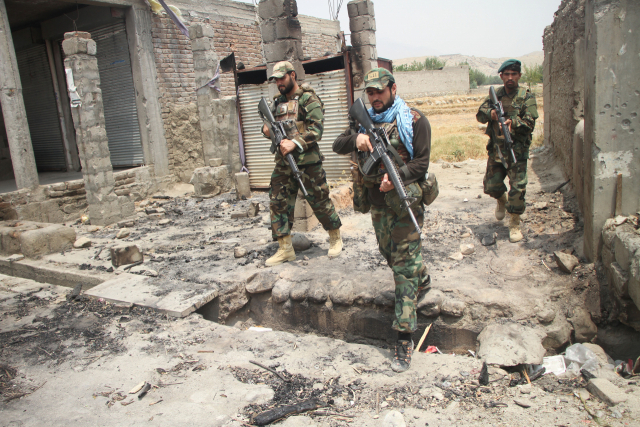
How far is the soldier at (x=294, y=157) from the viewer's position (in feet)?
13.4

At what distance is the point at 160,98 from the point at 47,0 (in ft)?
8.48

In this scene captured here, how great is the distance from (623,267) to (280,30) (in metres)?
5.13

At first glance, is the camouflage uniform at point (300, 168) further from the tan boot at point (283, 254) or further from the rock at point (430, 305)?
the rock at point (430, 305)

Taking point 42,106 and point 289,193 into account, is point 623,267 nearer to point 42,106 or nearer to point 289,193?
point 289,193

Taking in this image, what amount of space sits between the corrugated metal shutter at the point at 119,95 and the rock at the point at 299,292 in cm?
674

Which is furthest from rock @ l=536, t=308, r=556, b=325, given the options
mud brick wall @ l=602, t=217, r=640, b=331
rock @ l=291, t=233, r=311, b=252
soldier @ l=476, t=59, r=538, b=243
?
rock @ l=291, t=233, r=311, b=252

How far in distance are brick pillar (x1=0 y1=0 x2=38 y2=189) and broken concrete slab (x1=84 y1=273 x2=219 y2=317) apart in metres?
4.10

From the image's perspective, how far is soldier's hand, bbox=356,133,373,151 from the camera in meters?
2.83

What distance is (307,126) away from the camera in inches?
162

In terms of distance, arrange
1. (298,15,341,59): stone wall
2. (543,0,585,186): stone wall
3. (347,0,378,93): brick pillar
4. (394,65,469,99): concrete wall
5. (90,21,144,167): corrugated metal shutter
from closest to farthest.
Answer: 1. (543,0,585,186): stone wall
2. (347,0,378,93): brick pillar
3. (90,21,144,167): corrugated metal shutter
4. (298,15,341,59): stone wall
5. (394,65,469,99): concrete wall

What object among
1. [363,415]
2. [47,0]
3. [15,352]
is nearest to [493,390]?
[363,415]

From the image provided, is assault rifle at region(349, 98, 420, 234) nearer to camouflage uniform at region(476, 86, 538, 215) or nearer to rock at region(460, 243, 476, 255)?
rock at region(460, 243, 476, 255)

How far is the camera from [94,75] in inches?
261

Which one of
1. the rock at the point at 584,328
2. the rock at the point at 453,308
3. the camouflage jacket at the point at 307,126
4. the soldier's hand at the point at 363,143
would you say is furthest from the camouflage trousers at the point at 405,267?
the camouflage jacket at the point at 307,126
